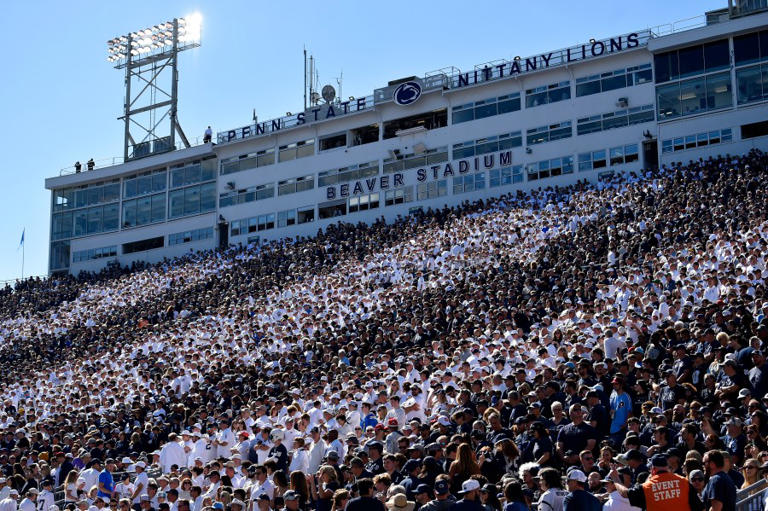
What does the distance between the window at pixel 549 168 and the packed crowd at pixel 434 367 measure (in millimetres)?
4855

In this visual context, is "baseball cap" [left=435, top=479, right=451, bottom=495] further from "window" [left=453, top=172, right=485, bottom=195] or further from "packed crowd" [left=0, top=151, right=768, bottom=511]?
"window" [left=453, top=172, right=485, bottom=195]

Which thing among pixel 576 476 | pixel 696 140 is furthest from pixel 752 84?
pixel 576 476

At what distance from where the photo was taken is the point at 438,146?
48.8m

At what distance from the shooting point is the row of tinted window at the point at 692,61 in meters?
41.6

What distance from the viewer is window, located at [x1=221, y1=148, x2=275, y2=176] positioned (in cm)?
5494

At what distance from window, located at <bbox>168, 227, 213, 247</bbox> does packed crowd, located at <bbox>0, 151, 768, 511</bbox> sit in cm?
622

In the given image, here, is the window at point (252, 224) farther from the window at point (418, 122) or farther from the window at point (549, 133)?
the window at point (549, 133)

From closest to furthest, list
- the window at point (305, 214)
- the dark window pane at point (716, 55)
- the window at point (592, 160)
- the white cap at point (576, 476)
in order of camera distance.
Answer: the white cap at point (576, 476)
the dark window pane at point (716, 55)
the window at point (592, 160)
the window at point (305, 214)

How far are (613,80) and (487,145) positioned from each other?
6.54 meters

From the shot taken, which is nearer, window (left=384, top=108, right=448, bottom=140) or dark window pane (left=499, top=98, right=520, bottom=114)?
dark window pane (left=499, top=98, right=520, bottom=114)

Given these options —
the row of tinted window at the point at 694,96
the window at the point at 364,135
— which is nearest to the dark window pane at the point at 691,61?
the row of tinted window at the point at 694,96

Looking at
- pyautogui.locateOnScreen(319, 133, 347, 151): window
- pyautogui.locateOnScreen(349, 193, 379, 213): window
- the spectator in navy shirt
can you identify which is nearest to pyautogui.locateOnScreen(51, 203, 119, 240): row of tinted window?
pyautogui.locateOnScreen(319, 133, 347, 151): window

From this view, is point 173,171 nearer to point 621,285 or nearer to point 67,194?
point 67,194

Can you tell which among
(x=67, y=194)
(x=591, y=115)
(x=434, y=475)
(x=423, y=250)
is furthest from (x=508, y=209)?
(x=67, y=194)
